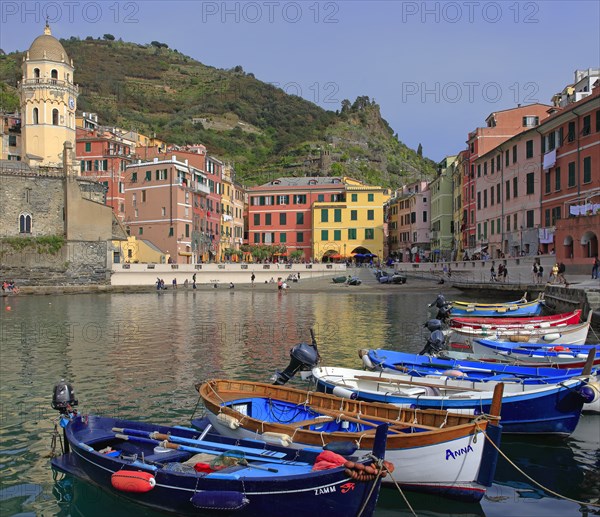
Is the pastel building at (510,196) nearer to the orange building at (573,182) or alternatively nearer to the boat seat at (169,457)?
the orange building at (573,182)

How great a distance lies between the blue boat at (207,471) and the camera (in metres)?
8.27

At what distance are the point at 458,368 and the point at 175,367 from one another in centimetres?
1039

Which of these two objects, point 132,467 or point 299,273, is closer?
point 132,467

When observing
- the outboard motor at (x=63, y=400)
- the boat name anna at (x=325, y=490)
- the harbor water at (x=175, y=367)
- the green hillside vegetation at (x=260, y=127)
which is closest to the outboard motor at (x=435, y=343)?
the harbor water at (x=175, y=367)

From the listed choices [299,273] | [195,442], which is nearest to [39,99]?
[299,273]

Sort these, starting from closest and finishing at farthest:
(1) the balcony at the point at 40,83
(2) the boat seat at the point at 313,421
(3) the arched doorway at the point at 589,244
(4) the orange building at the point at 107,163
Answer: (2) the boat seat at the point at 313,421 → (3) the arched doorway at the point at 589,244 → (1) the balcony at the point at 40,83 → (4) the orange building at the point at 107,163

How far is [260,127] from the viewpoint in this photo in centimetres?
18088

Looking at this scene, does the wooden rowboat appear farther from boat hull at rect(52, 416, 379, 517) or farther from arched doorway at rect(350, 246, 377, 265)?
arched doorway at rect(350, 246, 377, 265)

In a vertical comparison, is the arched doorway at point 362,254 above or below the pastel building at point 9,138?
below

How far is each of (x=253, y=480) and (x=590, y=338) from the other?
2289 centimetres

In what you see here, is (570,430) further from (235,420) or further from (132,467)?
(132,467)

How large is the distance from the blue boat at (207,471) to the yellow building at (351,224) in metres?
75.2

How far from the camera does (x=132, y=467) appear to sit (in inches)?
377

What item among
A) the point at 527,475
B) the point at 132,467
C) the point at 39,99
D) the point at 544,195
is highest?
the point at 39,99
